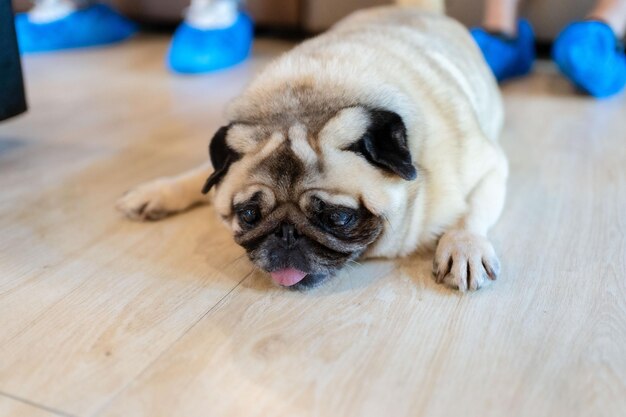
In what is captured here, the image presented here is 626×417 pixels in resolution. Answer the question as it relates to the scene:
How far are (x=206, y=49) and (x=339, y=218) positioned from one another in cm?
229

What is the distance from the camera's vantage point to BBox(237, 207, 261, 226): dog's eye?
1372mm

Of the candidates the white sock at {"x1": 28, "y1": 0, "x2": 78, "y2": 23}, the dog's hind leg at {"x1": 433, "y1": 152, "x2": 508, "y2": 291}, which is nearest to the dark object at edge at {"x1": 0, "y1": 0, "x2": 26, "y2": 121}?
the dog's hind leg at {"x1": 433, "y1": 152, "x2": 508, "y2": 291}

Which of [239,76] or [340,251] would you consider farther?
[239,76]

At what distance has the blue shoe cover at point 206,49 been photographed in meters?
3.33

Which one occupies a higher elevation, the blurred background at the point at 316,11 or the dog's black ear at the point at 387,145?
the dog's black ear at the point at 387,145

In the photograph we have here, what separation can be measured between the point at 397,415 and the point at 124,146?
1623 mm

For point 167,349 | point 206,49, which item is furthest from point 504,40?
point 167,349

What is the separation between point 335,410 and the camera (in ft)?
3.47

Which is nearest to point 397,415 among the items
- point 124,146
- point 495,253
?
point 495,253

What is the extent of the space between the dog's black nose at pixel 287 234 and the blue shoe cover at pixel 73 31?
3136 mm

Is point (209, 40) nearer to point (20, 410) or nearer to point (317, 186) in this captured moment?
point (317, 186)

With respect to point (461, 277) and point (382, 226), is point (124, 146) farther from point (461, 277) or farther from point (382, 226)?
point (461, 277)

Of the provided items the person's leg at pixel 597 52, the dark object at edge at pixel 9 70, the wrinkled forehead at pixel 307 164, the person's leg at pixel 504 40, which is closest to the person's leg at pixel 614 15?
the person's leg at pixel 597 52

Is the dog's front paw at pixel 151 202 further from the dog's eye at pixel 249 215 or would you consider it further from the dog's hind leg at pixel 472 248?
the dog's hind leg at pixel 472 248
